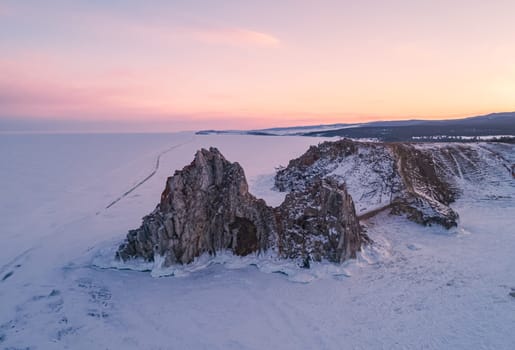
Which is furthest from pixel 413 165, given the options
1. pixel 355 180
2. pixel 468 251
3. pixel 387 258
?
pixel 387 258

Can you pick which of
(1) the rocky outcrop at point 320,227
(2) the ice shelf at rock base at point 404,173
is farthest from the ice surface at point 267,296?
(2) the ice shelf at rock base at point 404,173

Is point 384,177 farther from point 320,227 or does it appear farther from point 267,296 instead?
point 267,296

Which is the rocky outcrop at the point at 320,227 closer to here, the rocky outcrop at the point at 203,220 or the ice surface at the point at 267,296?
the ice surface at the point at 267,296

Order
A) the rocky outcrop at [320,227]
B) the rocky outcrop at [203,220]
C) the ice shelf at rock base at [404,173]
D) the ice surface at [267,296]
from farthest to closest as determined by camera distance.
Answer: the ice shelf at rock base at [404,173] < the rocky outcrop at [320,227] < the rocky outcrop at [203,220] < the ice surface at [267,296]

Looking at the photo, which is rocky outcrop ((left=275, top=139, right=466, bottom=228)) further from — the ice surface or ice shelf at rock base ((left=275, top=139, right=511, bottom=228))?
the ice surface

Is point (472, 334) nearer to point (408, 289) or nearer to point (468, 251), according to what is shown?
point (408, 289)

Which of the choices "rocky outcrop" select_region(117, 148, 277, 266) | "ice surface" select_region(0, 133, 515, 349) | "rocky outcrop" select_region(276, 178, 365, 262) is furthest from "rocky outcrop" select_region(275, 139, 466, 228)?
"rocky outcrop" select_region(117, 148, 277, 266)

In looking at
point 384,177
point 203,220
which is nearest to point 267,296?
point 203,220
